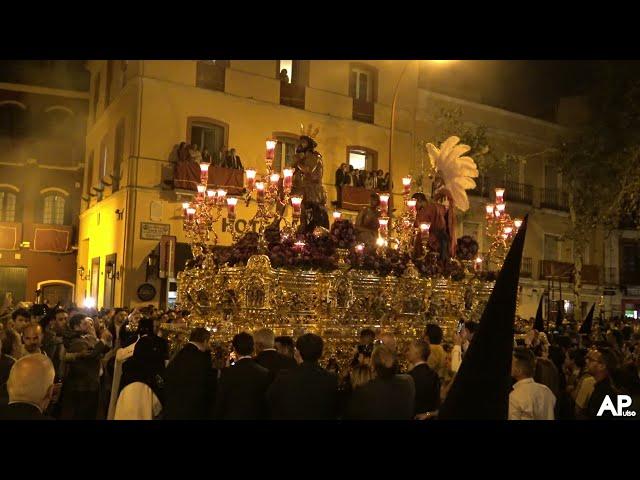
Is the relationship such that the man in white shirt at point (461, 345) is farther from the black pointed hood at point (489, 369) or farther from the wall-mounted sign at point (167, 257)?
the wall-mounted sign at point (167, 257)

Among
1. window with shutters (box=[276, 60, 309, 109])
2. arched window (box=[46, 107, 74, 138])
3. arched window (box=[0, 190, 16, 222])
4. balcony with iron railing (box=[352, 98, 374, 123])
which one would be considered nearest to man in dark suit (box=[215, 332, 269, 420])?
window with shutters (box=[276, 60, 309, 109])

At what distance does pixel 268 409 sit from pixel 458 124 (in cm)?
2056

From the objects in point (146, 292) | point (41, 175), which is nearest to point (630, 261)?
point (146, 292)

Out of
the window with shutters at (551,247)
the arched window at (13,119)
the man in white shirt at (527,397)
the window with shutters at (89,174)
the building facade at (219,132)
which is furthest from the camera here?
the window with shutters at (551,247)

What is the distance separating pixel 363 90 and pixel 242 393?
68.6 feet

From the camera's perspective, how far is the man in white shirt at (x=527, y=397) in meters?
5.24

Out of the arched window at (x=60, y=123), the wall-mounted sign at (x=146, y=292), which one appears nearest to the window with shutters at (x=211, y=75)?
the wall-mounted sign at (x=146, y=292)

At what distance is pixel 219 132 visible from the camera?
21625mm

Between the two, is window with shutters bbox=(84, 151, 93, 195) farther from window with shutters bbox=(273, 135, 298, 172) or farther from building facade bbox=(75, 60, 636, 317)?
window with shutters bbox=(273, 135, 298, 172)

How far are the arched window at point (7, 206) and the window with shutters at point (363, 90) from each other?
13.5m

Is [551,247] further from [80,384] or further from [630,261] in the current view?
[80,384]

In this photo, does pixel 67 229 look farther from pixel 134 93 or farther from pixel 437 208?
pixel 437 208

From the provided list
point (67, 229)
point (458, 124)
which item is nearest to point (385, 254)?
point (458, 124)

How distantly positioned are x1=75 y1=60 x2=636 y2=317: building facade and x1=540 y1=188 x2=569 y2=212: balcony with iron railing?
1.11 metres
